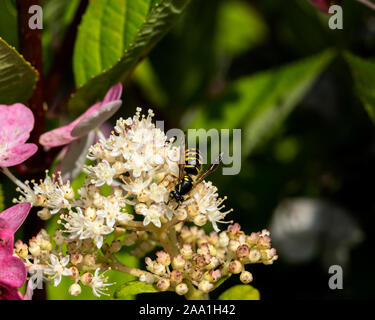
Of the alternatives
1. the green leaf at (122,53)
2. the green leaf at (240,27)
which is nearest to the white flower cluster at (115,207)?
the green leaf at (122,53)

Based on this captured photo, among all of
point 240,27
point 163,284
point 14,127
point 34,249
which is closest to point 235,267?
point 163,284

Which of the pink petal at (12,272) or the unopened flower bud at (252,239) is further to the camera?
the unopened flower bud at (252,239)

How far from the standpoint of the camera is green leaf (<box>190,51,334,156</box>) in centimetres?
140

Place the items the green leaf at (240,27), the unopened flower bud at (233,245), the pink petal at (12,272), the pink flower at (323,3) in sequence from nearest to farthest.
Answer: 1. the pink petal at (12,272)
2. the unopened flower bud at (233,245)
3. the pink flower at (323,3)
4. the green leaf at (240,27)

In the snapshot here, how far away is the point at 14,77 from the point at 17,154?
5.3 inches

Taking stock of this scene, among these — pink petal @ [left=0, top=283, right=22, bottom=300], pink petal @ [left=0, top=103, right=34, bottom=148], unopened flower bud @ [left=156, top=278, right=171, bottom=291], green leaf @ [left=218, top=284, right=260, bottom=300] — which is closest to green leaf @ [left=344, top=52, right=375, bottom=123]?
green leaf @ [left=218, top=284, right=260, bottom=300]

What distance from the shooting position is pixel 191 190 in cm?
101

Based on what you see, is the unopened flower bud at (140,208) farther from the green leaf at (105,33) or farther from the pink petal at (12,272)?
the green leaf at (105,33)

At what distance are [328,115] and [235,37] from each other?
0.75 meters

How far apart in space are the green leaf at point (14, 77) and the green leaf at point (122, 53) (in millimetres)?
98

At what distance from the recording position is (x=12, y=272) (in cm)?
89

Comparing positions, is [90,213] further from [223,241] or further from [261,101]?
[261,101]

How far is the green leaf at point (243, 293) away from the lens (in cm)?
96

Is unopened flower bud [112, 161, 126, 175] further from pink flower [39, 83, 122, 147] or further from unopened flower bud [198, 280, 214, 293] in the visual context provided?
unopened flower bud [198, 280, 214, 293]
